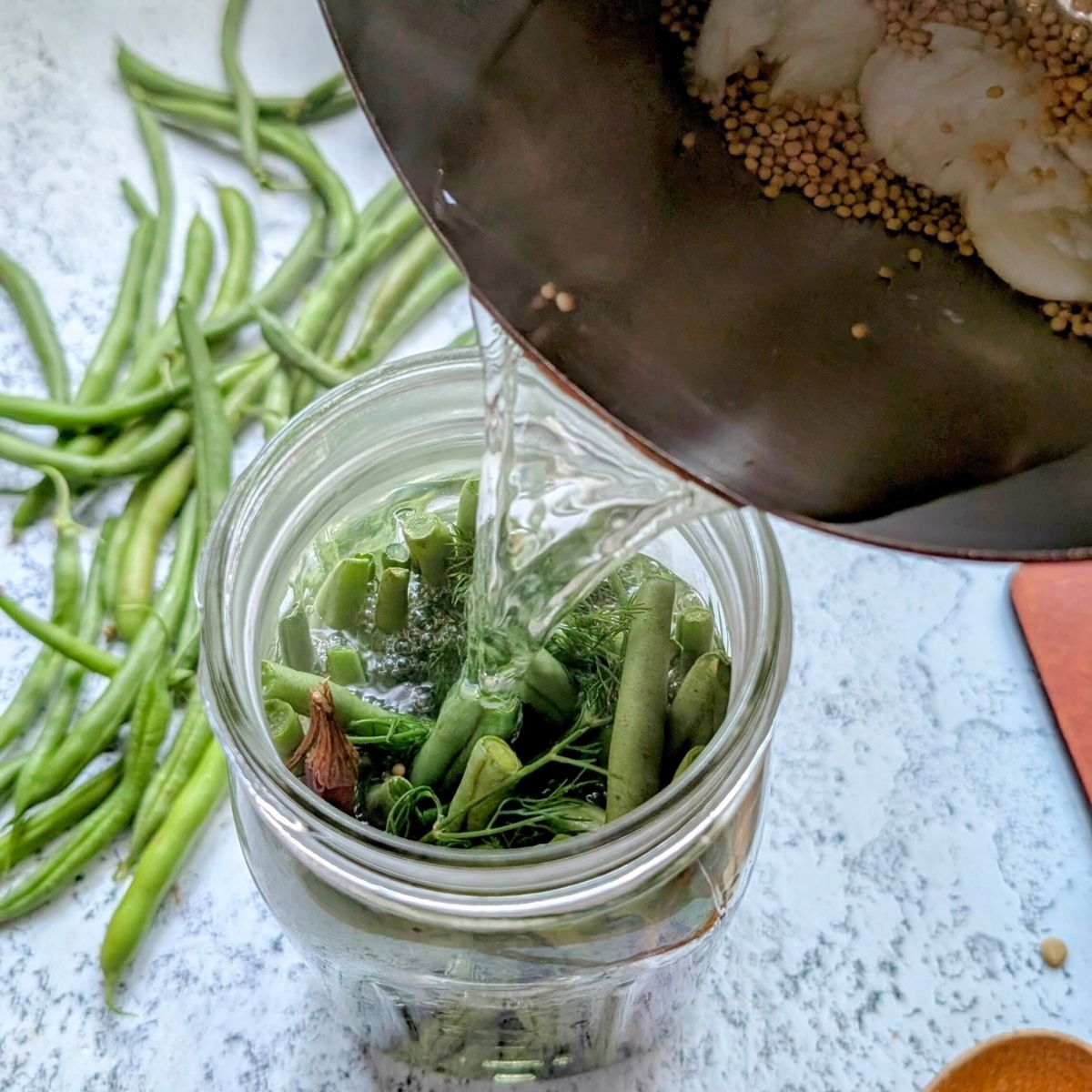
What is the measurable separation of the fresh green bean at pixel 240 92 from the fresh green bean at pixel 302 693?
1.65 feet

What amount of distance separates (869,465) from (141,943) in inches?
18.3

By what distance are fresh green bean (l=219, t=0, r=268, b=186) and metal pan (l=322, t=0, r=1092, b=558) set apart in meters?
0.48

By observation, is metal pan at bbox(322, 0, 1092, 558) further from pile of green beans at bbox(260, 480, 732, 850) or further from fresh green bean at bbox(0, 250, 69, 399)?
fresh green bean at bbox(0, 250, 69, 399)

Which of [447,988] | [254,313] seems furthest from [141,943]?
[254,313]

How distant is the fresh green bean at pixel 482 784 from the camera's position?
1.49ft

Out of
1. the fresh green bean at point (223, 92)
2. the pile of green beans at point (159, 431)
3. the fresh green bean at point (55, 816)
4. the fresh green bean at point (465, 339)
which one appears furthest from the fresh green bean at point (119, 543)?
the fresh green bean at point (223, 92)

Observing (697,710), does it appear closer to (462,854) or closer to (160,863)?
(462,854)

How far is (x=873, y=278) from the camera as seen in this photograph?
48cm

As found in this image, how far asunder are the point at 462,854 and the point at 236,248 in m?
0.60

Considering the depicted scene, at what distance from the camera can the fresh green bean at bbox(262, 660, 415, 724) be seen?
1.66ft

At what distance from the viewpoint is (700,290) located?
0.45 m

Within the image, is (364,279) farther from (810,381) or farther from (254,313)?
(810,381)

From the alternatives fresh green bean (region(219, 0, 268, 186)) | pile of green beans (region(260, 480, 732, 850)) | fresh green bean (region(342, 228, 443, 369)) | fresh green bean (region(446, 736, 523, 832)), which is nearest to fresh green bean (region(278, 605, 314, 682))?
pile of green beans (region(260, 480, 732, 850))

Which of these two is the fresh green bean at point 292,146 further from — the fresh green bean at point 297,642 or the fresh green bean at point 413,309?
the fresh green bean at point 297,642
